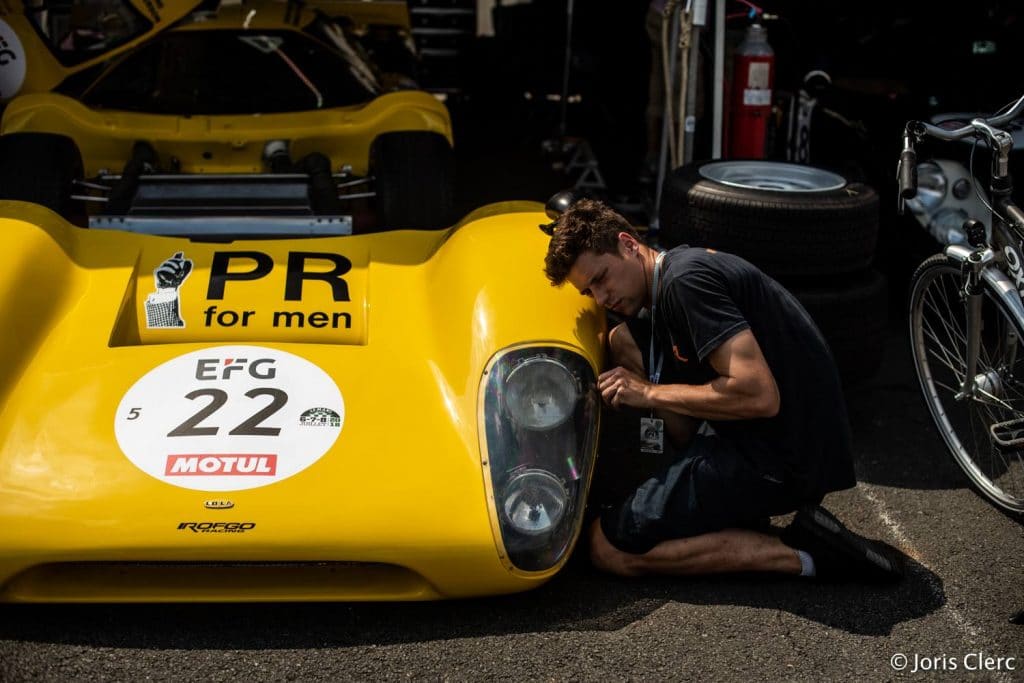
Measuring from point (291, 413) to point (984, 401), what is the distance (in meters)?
2.05

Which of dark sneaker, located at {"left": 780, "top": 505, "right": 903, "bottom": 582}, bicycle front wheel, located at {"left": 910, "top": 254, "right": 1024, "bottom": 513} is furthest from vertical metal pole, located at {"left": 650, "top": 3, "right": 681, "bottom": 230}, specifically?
dark sneaker, located at {"left": 780, "top": 505, "right": 903, "bottom": 582}

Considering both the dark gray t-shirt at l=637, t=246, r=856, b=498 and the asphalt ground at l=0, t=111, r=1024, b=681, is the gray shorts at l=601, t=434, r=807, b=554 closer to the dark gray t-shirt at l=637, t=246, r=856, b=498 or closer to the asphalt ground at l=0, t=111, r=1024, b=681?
the dark gray t-shirt at l=637, t=246, r=856, b=498

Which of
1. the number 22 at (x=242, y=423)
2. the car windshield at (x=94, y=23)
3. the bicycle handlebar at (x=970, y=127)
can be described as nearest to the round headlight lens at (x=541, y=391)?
the number 22 at (x=242, y=423)

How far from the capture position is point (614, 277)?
290 cm

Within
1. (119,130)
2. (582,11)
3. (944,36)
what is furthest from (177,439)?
(582,11)

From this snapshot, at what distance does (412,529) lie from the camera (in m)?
2.71

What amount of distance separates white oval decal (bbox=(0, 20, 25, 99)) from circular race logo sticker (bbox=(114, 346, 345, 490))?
10.5 ft

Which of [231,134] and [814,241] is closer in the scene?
[814,241]

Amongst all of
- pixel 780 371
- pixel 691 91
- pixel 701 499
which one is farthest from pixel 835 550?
pixel 691 91

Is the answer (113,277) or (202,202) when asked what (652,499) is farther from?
(202,202)

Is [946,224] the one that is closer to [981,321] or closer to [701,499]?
[981,321]

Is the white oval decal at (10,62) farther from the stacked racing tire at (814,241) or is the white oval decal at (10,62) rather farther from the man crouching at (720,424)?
the man crouching at (720,424)

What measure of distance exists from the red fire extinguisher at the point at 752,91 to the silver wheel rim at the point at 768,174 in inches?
33.0

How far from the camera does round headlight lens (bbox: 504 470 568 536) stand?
9.16 feet
